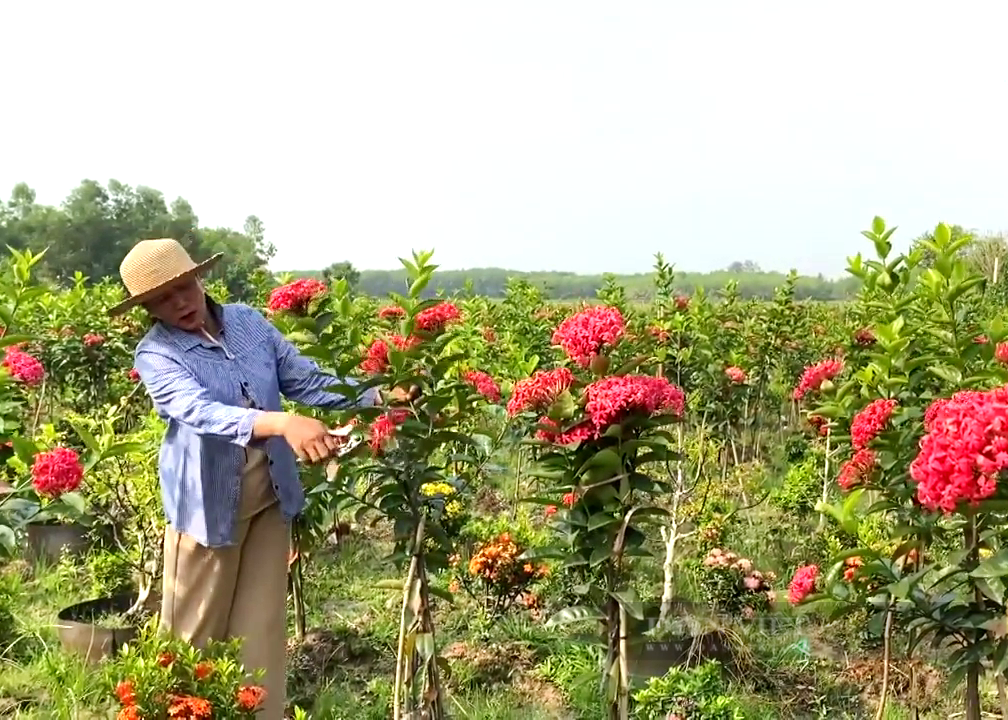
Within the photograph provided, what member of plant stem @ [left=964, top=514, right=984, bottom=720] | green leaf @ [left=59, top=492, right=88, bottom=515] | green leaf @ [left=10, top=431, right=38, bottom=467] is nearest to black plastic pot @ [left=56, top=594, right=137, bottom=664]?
green leaf @ [left=59, top=492, right=88, bottom=515]

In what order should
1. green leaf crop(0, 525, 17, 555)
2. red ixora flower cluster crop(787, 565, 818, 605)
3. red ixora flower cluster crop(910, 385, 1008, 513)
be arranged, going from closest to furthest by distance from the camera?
1. red ixora flower cluster crop(910, 385, 1008, 513)
2. green leaf crop(0, 525, 17, 555)
3. red ixora flower cluster crop(787, 565, 818, 605)

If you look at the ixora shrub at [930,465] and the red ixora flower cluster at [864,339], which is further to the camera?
the red ixora flower cluster at [864,339]

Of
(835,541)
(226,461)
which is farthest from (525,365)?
(226,461)

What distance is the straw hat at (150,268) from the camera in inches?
99.1

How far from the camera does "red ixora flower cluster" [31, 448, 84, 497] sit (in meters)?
2.90

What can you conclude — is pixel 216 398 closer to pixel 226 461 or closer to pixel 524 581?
pixel 226 461

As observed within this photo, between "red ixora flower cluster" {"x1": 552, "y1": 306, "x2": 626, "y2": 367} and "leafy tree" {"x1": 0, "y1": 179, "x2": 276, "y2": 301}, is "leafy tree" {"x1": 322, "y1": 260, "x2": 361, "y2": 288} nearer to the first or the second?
"red ixora flower cluster" {"x1": 552, "y1": 306, "x2": 626, "y2": 367}

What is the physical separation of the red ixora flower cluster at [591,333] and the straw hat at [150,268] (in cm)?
115

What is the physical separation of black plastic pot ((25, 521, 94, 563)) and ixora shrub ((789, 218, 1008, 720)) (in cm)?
391

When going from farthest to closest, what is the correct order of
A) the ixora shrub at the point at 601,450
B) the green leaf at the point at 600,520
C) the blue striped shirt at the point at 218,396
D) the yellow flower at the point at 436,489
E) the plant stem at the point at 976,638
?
the yellow flower at the point at 436,489 < the blue striped shirt at the point at 218,396 < the green leaf at the point at 600,520 < the ixora shrub at the point at 601,450 < the plant stem at the point at 976,638

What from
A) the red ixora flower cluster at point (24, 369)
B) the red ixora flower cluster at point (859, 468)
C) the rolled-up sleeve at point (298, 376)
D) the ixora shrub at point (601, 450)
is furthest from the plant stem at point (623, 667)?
the red ixora flower cluster at point (24, 369)

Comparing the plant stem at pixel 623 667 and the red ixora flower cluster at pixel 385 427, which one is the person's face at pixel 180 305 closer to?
the red ixora flower cluster at pixel 385 427

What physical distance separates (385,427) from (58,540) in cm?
328

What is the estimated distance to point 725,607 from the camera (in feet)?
13.3
